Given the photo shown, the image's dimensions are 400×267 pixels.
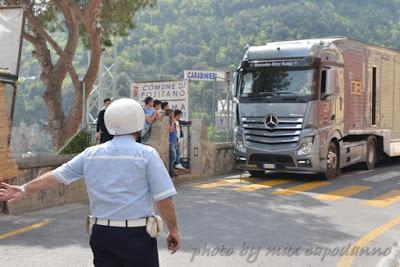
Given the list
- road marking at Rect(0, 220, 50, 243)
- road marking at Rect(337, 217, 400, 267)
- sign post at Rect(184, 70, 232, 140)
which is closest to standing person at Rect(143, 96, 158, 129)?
road marking at Rect(0, 220, 50, 243)

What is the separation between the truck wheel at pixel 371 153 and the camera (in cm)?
1619

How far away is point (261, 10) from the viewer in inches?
3199

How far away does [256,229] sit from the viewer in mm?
8055

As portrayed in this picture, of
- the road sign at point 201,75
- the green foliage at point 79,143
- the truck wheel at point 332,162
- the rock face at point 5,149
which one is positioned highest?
the road sign at point 201,75

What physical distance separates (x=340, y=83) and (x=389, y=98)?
12.0 feet

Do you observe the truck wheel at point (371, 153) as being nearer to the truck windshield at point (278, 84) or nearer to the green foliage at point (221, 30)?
the truck windshield at point (278, 84)

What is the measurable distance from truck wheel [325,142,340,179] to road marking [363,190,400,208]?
6.75ft

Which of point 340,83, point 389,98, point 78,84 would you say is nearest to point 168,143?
point 340,83

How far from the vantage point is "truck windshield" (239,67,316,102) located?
526 inches

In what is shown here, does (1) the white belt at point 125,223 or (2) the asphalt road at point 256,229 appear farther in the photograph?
(2) the asphalt road at point 256,229

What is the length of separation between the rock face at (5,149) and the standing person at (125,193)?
0.68ft

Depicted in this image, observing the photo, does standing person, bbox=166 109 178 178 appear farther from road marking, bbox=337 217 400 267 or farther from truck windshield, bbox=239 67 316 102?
road marking, bbox=337 217 400 267

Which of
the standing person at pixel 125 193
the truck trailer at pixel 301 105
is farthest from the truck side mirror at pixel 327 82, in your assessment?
the standing person at pixel 125 193

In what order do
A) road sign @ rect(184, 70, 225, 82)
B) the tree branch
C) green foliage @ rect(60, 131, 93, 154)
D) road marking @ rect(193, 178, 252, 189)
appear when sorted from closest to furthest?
road marking @ rect(193, 178, 252, 189), green foliage @ rect(60, 131, 93, 154), the tree branch, road sign @ rect(184, 70, 225, 82)
